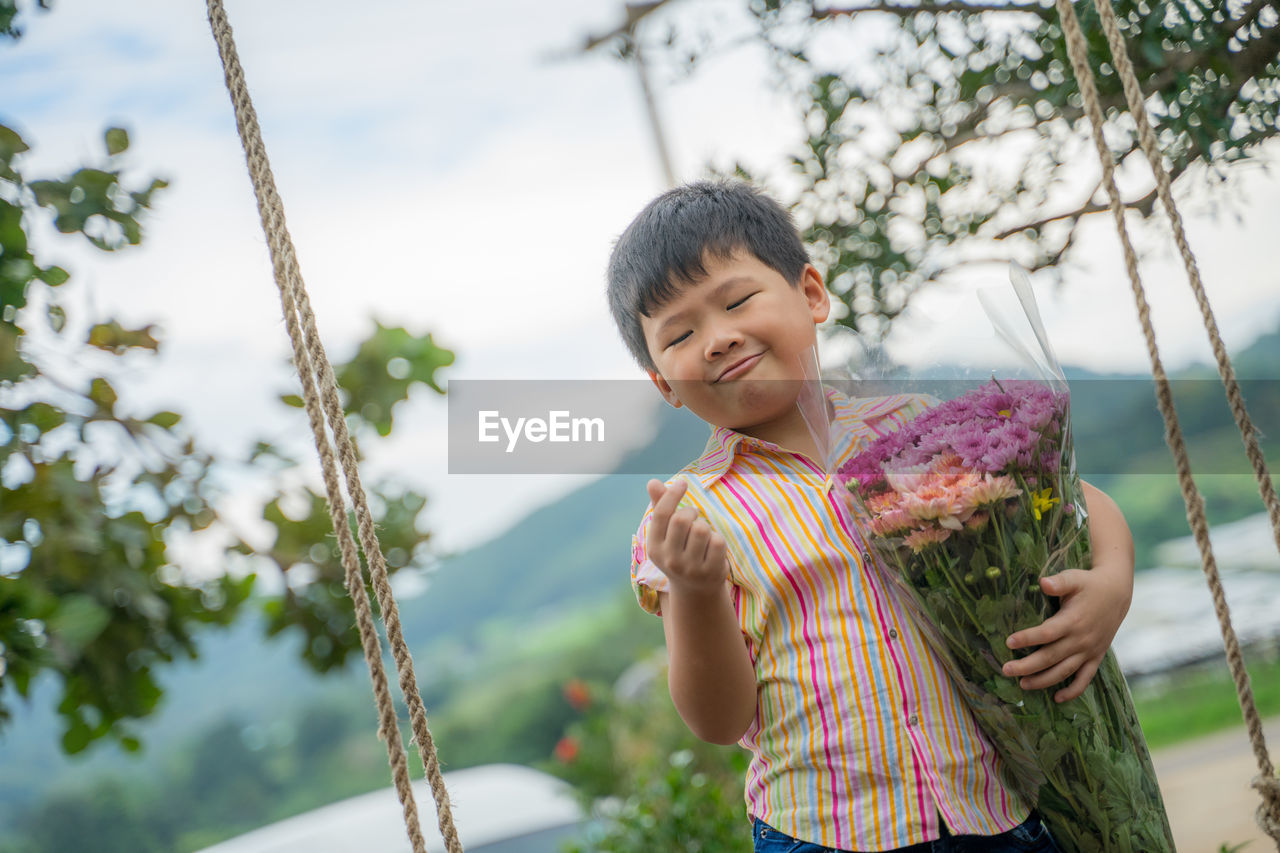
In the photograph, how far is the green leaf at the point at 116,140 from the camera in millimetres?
1302

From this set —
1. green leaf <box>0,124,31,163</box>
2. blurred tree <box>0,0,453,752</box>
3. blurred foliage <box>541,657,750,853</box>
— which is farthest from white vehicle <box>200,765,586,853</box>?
green leaf <box>0,124,31,163</box>

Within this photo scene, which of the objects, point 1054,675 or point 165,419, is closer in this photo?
point 1054,675

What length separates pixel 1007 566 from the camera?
2.70ft

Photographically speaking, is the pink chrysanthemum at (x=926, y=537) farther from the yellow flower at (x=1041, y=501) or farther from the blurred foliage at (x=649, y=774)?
the blurred foliage at (x=649, y=774)

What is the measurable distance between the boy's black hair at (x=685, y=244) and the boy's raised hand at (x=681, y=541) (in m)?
0.28

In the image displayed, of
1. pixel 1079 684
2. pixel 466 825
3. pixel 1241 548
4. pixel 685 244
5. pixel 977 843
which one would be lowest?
pixel 1241 548

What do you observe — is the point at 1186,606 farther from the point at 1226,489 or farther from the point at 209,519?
the point at 209,519

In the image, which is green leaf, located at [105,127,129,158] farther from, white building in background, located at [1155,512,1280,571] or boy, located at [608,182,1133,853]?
white building in background, located at [1155,512,1280,571]

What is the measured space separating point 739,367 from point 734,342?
3 cm

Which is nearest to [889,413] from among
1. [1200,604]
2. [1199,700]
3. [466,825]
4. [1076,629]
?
[1076,629]

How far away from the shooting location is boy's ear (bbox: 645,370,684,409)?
1.07 metres

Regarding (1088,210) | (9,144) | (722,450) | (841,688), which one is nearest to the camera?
(841,688)

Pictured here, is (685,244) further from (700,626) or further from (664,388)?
(700,626)

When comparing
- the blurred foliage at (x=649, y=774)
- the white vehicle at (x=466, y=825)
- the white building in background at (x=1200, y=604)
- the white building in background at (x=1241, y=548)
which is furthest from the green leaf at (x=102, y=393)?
the white building in background at (x=1241, y=548)
